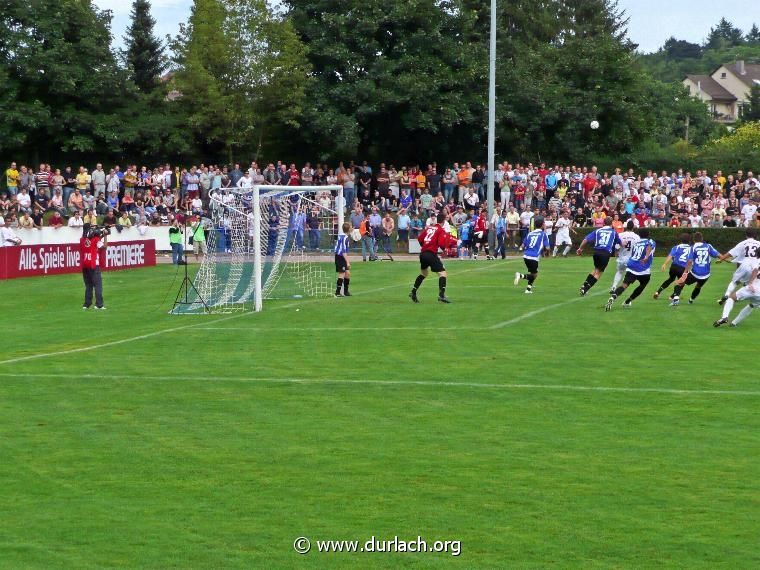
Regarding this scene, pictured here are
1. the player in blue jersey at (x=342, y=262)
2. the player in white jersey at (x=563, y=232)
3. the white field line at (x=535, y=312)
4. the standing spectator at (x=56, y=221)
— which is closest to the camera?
the white field line at (x=535, y=312)

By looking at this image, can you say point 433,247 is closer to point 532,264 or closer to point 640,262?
point 532,264

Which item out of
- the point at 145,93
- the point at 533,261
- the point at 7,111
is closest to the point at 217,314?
the point at 533,261

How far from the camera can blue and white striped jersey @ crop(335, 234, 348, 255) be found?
2980 cm

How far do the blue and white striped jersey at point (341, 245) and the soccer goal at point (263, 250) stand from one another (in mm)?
1301

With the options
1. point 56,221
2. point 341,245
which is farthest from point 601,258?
point 56,221

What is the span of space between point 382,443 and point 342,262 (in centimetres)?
1748

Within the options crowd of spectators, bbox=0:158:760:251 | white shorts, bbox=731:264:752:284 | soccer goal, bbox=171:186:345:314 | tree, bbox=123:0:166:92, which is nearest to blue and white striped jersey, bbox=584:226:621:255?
white shorts, bbox=731:264:752:284

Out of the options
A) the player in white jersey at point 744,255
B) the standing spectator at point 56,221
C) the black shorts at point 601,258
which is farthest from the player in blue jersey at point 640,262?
the standing spectator at point 56,221

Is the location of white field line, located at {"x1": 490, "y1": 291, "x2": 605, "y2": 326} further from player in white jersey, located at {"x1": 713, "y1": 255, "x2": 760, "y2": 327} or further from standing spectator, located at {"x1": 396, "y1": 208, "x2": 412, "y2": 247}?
standing spectator, located at {"x1": 396, "y1": 208, "x2": 412, "y2": 247}

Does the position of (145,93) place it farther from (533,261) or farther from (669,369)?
(669,369)

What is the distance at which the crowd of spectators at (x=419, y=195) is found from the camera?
46438mm

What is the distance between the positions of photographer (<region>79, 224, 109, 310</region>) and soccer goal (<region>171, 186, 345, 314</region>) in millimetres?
1899

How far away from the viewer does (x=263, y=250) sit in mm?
31016

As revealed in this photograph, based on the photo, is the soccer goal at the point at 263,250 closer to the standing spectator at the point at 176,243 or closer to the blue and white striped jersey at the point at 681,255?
the blue and white striped jersey at the point at 681,255
